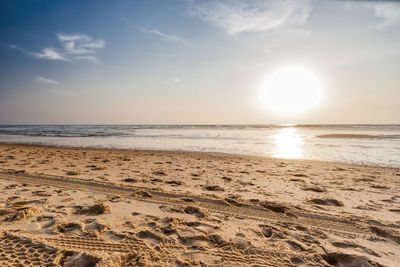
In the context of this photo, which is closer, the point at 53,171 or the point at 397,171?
the point at 53,171

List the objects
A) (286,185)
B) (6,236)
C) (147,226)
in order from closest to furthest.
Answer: (6,236) < (147,226) < (286,185)

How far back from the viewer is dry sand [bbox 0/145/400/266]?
2.23 metres

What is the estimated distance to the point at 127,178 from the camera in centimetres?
561

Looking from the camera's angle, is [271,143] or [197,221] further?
[271,143]

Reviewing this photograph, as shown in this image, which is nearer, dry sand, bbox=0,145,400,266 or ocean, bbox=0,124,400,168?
dry sand, bbox=0,145,400,266

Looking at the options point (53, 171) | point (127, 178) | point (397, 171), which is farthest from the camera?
point (397, 171)

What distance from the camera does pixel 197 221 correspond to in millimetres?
3084

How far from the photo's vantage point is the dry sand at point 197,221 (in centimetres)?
223

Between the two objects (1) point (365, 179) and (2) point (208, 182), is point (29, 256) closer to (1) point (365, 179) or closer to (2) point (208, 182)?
(2) point (208, 182)

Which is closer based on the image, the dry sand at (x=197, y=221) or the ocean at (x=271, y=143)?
the dry sand at (x=197, y=221)

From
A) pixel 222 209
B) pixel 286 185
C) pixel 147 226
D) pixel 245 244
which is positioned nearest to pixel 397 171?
pixel 286 185

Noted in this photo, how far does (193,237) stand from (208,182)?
2814 millimetres

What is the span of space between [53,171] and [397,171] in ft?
36.9

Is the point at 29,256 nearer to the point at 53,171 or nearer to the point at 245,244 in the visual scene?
the point at 245,244
